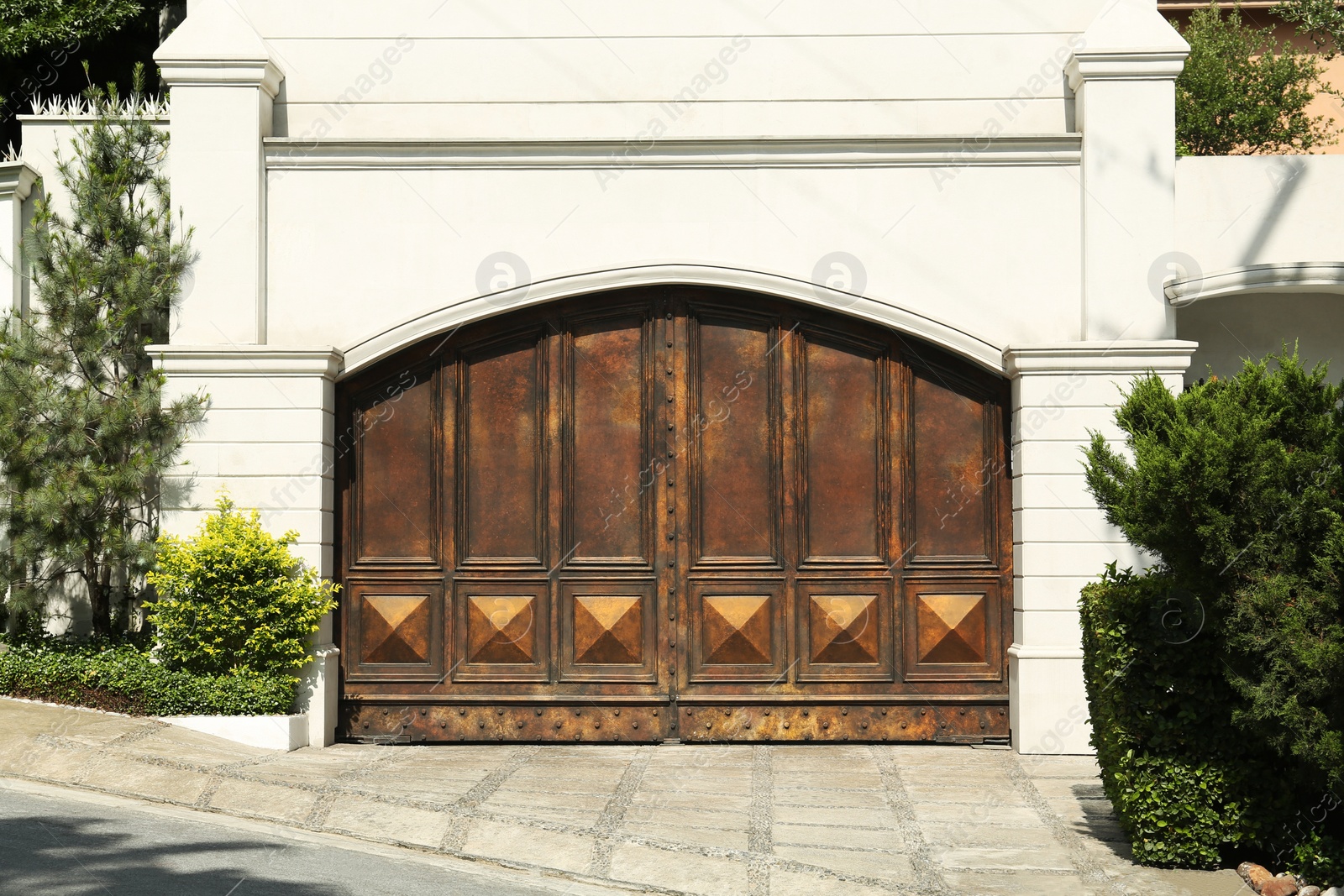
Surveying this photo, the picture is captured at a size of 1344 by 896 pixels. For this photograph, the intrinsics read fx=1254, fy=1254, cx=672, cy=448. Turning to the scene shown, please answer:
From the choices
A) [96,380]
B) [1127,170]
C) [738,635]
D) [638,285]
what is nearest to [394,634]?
[738,635]

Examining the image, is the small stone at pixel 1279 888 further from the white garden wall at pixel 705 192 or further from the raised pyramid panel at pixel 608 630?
the raised pyramid panel at pixel 608 630

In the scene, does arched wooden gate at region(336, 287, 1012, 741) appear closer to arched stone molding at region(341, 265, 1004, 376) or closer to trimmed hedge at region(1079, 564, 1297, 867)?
arched stone molding at region(341, 265, 1004, 376)

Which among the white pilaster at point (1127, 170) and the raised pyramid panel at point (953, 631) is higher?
the white pilaster at point (1127, 170)

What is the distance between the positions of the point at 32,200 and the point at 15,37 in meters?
6.67

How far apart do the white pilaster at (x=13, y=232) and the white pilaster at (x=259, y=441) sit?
1.80 meters

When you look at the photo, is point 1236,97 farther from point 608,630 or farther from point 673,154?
point 608,630

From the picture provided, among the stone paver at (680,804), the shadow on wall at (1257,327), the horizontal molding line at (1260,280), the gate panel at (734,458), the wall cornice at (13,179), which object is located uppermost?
the wall cornice at (13,179)

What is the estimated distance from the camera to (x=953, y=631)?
10.3m

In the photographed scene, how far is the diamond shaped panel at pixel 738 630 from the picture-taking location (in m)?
10.3

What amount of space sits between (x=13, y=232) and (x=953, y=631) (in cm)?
871

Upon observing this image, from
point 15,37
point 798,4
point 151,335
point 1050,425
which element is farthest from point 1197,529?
point 15,37

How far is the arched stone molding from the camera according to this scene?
33.6 feet
